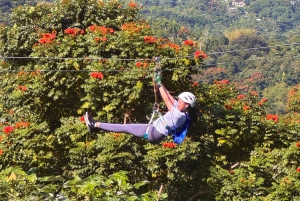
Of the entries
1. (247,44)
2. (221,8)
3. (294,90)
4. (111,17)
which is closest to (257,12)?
(221,8)

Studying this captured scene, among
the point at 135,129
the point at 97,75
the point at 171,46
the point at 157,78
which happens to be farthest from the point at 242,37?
the point at 157,78

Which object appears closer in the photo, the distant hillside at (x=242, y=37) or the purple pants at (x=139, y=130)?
the purple pants at (x=139, y=130)

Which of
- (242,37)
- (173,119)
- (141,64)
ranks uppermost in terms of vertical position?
(173,119)

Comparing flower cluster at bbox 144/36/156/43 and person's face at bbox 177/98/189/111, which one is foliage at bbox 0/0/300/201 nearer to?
flower cluster at bbox 144/36/156/43

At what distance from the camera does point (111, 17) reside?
10047mm

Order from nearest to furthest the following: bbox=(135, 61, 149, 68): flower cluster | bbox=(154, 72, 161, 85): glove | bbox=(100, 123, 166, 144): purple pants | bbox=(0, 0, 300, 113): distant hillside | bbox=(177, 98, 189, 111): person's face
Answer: bbox=(177, 98, 189, 111): person's face < bbox=(154, 72, 161, 85): glove < bbox=(100, 123, 166, 144): purple pants < bbox=(135, 61, 149, 68): flower cluster < bbox=(0, 0, 300, 113): distant hillside

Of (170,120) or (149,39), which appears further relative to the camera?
(149,39)

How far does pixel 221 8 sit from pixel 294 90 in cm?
13940

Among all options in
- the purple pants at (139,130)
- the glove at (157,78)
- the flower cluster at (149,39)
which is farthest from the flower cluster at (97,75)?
the glove at (157,78)

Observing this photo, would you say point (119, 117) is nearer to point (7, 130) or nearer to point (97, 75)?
A: point (97, 75)

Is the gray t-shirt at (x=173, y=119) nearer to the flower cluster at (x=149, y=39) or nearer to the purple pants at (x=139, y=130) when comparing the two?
the purple pants at (x=139, y=130)

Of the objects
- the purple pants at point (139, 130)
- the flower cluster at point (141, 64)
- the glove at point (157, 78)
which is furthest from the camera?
the flower cluster at point (141, 64)

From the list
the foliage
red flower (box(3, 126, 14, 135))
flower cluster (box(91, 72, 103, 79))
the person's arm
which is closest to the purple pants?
the person's arm

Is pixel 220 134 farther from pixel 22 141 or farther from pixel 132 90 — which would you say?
pixel 22 141
